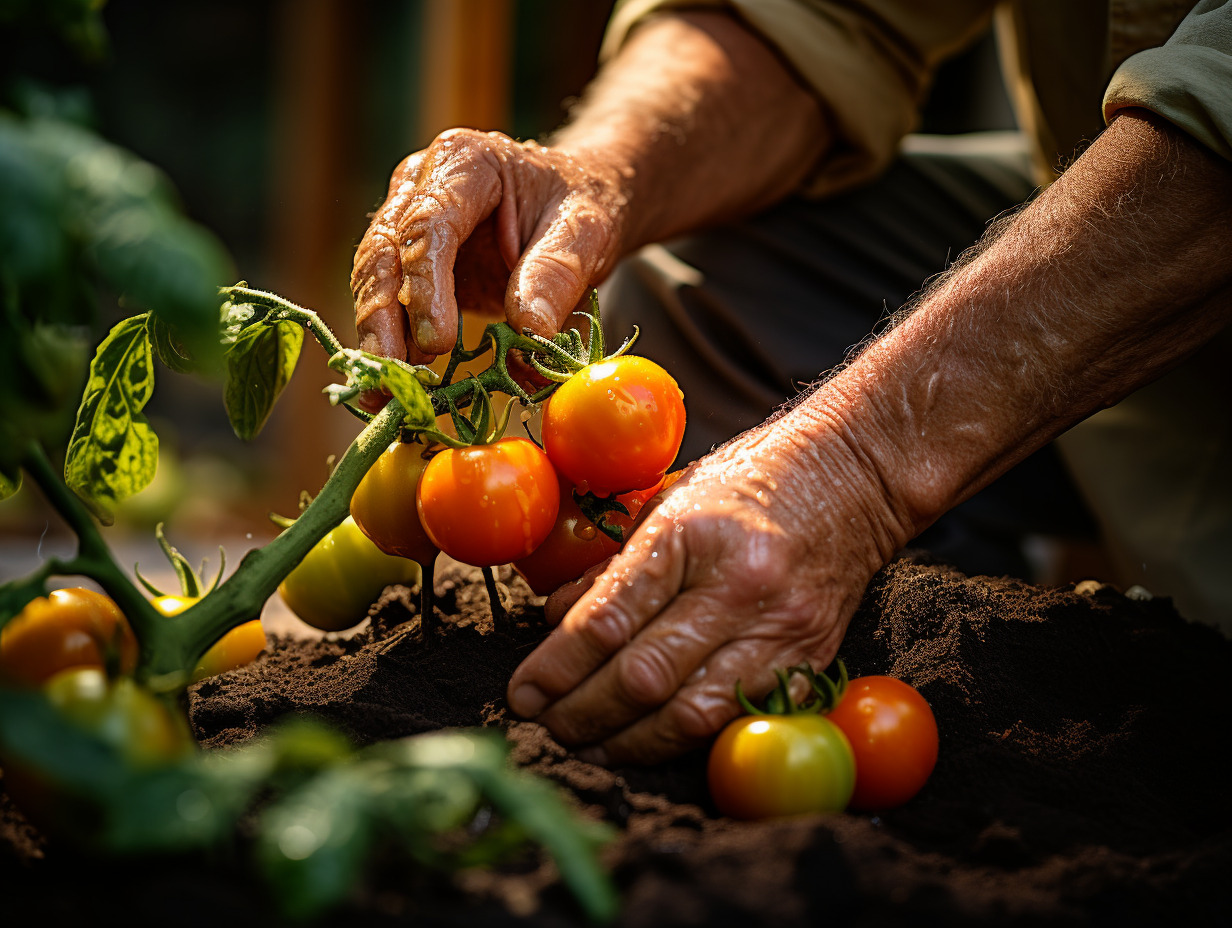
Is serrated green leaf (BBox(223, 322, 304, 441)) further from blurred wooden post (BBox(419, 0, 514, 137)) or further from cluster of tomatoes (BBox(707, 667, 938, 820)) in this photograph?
blurred wooden post (BBox(419, 0, 514, 137))

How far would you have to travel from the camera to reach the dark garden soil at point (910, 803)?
0.58 metres

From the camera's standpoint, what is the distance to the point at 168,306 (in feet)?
1.61

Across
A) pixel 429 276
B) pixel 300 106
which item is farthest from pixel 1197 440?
pixel 300 106

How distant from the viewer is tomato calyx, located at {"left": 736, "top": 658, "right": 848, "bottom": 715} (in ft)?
2.68

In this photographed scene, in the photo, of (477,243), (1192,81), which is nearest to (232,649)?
(477,243)

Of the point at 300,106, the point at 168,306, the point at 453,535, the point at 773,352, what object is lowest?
the point at 300,106

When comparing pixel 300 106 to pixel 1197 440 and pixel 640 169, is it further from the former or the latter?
pixel 1197 440

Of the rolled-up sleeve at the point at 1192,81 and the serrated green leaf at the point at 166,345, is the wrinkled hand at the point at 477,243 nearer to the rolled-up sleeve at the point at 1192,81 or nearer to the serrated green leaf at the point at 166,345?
the serrated green leaf at the point at 166,345

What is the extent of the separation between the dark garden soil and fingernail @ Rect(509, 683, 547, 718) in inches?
0.6

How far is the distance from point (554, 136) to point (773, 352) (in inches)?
22.0

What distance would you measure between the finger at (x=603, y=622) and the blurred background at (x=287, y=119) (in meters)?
2.74

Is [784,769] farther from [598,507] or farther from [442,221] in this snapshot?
[442,221]

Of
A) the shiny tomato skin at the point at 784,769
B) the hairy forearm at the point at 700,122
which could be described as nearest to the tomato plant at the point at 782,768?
the shiny tomato skin at the point at 784,769

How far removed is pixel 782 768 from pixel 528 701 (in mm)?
259
